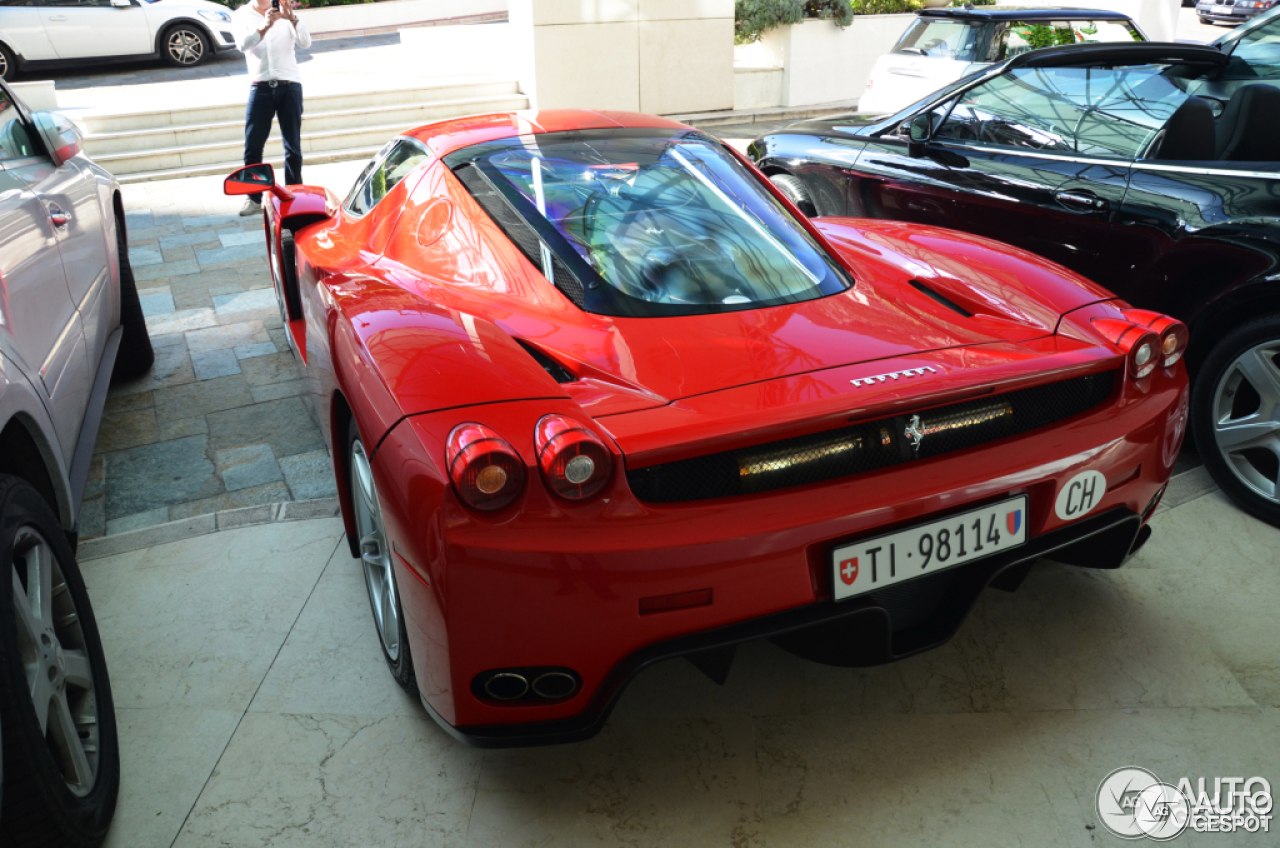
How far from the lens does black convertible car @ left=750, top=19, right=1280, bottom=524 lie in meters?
3.12

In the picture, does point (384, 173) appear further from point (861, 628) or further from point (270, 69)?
point (270, 69)

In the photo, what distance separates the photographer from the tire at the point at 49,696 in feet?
5.30

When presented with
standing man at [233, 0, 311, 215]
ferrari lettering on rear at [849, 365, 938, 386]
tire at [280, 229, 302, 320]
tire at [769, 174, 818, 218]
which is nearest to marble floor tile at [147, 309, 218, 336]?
tire at [280, 229, 302, 320]

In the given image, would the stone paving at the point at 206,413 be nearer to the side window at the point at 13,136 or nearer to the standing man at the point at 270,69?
the side window at the point at 13,136

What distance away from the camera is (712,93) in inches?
468

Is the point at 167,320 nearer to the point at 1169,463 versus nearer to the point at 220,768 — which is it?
the point at 220,768

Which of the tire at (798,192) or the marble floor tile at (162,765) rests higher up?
the tire at (798,192)

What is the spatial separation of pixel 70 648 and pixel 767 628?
1437mm

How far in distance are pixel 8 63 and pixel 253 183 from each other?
13.0 metres

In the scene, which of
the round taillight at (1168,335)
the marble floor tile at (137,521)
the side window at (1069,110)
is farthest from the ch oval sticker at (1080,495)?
the marble floor tile at (137,521)

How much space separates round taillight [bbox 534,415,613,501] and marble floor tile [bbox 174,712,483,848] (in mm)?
813

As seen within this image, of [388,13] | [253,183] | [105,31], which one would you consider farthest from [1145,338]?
[388,13]

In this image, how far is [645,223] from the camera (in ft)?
8.38

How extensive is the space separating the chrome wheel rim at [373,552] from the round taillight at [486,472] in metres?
0.60
